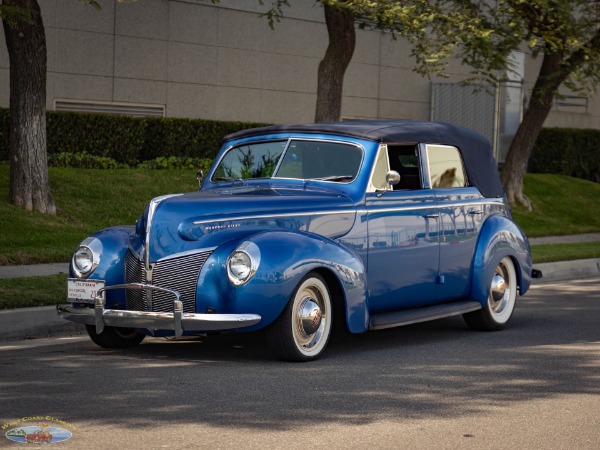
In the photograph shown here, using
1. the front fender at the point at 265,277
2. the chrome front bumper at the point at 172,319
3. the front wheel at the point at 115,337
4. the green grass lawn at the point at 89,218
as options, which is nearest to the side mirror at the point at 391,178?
the front fender at the point at 265,277

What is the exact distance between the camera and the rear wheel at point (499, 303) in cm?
1034

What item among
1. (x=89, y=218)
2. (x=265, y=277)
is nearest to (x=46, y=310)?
(x=265, y=277)

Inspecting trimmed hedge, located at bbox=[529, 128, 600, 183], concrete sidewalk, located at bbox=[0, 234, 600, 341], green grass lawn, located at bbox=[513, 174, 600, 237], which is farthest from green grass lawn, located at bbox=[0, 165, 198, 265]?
trimmed hedge, located at bbox=[529, 128, 600, 183]

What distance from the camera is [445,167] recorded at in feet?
33.6

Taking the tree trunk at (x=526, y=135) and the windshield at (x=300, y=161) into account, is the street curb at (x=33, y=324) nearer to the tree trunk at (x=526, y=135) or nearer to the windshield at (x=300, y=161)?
the windshield at (x=300, y=161)

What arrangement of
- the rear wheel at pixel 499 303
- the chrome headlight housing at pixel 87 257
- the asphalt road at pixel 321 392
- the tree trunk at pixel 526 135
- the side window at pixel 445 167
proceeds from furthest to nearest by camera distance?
1. the tree trunk at pixel 526 135
2. the rear wheel at pixel 499 303
3. the side window at pixel 445 167
4. the chrome headlight housing at pixel 87 257
5. the asphalt road at pixel 321 392

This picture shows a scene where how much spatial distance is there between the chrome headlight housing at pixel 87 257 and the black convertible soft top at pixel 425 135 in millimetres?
1899

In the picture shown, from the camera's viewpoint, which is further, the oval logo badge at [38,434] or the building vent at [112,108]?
the building vent at [112,108]

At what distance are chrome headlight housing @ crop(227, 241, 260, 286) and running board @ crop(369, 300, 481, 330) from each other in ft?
4.36

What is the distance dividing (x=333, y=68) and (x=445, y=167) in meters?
8.95

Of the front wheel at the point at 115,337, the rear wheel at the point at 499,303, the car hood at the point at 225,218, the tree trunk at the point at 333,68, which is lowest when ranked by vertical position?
the front wheel at the point at 115,337

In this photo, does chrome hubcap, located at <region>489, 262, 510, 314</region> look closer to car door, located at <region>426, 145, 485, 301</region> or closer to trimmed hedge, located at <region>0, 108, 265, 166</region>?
car door, located at <region>426, 145, 485, 301</region>

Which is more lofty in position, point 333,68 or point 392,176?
point 333,68

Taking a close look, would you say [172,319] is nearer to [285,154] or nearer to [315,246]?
[315,246]
